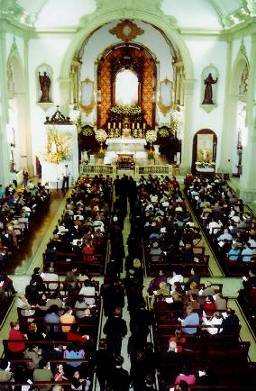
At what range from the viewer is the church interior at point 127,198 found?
383 inches

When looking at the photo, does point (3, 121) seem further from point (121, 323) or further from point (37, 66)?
point (121, 323)

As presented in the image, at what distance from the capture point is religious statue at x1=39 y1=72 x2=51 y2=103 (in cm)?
2909

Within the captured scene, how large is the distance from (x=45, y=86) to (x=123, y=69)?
10.1 m

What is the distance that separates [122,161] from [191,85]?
20.5 ft

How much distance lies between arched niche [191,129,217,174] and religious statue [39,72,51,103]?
31.1ft

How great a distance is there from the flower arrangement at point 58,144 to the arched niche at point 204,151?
26.5 ft

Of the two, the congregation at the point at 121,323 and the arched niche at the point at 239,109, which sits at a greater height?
the arched niche at the point at 239,109

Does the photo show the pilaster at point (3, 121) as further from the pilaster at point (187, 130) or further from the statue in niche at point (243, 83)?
the statue in niche at point (243, 83)

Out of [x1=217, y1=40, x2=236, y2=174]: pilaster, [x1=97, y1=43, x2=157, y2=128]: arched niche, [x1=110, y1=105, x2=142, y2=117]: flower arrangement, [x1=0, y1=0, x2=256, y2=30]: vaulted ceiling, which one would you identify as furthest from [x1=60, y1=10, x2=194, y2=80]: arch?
[x1=110, y1=105, x2=142, y2=117]: flower arrangement

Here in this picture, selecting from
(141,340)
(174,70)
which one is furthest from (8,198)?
(174,70)

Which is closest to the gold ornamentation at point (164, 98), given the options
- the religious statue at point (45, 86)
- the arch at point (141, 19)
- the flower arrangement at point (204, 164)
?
the arch at point (141, 19)

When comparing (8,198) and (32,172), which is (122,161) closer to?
(32,172)

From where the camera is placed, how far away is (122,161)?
2938 centimetres

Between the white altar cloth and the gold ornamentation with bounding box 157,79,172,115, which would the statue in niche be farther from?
the gold ornamentation with bounding box 157,79,172,115
